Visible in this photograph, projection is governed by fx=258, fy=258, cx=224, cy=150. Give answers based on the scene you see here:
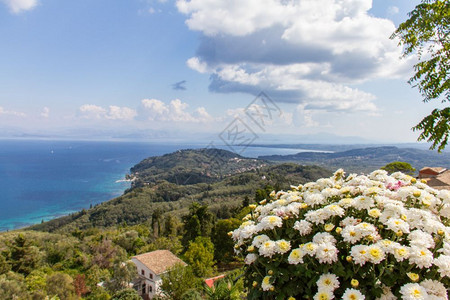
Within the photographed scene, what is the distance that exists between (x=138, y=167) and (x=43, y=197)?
6726 cm

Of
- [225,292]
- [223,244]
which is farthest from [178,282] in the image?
[223,244]

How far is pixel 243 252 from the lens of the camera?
2.60 metres

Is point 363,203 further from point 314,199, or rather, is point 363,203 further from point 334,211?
point 314,199

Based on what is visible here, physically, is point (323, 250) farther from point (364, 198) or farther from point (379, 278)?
point (364, 198)

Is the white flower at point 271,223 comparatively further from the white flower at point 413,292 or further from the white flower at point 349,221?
the white flower at point 413,292

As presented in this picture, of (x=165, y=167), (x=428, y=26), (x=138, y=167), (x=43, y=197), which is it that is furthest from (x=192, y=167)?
(x=428, y=26)

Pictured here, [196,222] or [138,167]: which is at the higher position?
[196,222]

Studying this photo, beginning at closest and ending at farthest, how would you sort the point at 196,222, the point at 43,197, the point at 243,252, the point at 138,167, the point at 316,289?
the point at 316,289, the point at 243,252, the point at 196,222, the point at 43,197, the point at 138,167

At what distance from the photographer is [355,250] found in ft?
5.93

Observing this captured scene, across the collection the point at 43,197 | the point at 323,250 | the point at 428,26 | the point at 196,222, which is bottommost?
the point at 43,197

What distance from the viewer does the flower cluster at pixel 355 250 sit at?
177cm

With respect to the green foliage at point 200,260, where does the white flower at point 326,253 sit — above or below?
above

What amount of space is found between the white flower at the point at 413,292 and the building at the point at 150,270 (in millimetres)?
19454

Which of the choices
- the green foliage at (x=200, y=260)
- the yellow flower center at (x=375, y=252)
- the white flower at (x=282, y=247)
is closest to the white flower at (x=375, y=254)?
the yellow flower center at (x=375, y=252)
